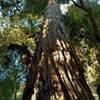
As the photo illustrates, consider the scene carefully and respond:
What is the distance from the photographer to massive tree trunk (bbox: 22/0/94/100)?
2977 millimetres

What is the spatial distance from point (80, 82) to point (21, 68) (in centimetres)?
485

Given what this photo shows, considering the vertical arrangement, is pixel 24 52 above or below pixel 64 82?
above

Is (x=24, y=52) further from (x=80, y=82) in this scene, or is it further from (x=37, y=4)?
(x=80, y=82)

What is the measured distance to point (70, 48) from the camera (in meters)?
3.74

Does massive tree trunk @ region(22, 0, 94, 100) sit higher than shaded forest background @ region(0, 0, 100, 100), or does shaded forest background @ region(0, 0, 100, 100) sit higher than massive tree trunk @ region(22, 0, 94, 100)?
shaded forest background @ region(0, 0, 100, 100)

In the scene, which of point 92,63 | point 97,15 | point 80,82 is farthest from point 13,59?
point 80,82

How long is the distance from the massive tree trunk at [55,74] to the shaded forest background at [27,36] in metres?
2.37

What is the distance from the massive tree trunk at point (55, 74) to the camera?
2977 millimetres

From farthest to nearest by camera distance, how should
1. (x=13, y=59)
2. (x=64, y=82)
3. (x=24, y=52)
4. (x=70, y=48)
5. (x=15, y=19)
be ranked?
(x=15, y=19), (x=13, y=59), (x=24, y=52), (x=70, y=48), (x=64, y=82)

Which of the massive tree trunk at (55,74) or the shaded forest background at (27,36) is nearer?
the massive tree trunk at (55,74)

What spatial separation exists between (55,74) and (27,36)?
7136 millimetres

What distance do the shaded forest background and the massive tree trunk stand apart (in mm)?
2370

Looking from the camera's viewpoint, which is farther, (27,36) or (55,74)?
(27,36)

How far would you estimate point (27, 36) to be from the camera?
10234mm
